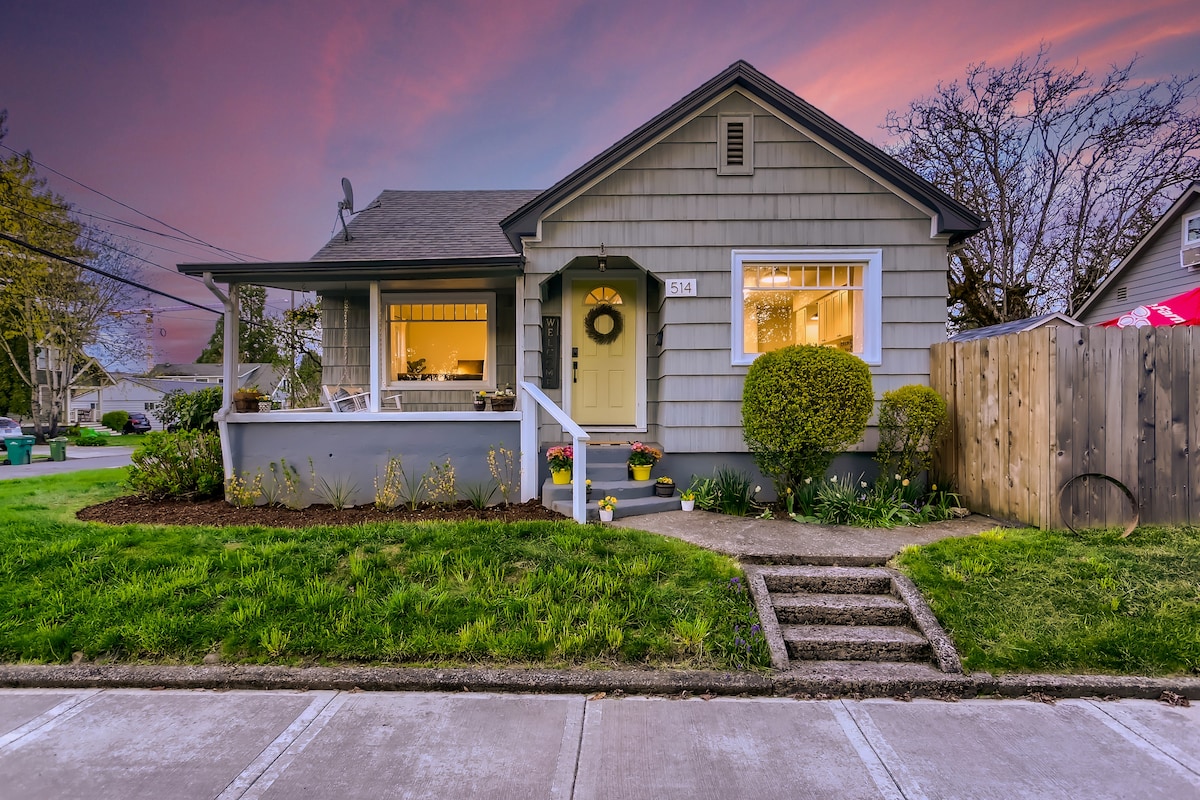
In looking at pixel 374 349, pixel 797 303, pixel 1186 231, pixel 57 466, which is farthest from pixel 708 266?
pixel 57 466

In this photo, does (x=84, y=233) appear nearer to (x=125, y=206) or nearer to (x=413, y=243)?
(x=125, y=206)

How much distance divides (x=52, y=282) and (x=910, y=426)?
2882 centimetres

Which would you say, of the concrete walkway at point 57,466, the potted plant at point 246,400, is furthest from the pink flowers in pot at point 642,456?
the concrete walkway at point 57,466

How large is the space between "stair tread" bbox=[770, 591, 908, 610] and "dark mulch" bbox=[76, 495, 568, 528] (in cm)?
249

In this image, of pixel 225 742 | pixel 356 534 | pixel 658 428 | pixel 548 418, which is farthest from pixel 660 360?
pixel 225 742

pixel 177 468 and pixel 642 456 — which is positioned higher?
pixel 642 456

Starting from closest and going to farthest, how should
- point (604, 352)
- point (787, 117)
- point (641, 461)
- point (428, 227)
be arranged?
point (641, 461) → point (787, 117) → point (604, 352) → point (428, 227)

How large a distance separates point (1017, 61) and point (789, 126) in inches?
460

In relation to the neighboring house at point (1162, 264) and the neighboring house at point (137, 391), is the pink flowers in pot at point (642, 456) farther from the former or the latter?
the neighboring house at point (137, 391)

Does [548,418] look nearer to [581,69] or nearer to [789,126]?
[789,126]

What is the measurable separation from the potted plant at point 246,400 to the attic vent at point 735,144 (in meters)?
6.39

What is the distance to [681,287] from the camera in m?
6.65

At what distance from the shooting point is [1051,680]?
296 centimetres

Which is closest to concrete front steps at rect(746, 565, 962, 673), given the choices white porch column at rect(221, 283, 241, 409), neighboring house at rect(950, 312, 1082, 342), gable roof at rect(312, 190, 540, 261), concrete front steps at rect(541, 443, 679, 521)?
concrete front steps at rect(541, 443, 679, 521)
